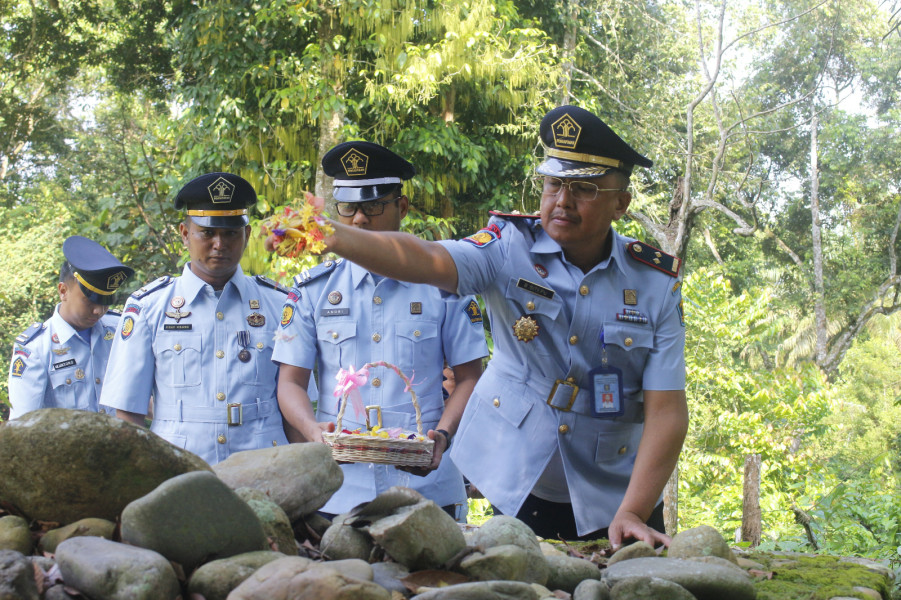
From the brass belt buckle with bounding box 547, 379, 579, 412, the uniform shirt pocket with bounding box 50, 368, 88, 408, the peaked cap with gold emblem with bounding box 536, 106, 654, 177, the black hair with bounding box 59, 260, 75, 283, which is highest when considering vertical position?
the peaked cap with gold emblem with bounding box 536, 106, 654, 177

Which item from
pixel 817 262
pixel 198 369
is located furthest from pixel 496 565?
pixel 817 262

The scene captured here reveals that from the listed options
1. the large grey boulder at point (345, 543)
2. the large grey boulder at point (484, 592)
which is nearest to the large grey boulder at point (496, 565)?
the large grey boulder at point (484, 592)

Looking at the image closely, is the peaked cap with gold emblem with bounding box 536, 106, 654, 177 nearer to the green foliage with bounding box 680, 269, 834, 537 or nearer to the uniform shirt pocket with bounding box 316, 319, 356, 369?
the uniform shirt pocket with bounding box 316, 319, 356, 369

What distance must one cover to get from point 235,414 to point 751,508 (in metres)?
4.53

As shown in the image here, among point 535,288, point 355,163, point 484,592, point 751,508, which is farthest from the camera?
point 751,508

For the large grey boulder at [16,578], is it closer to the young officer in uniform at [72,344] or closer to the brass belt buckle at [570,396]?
the brass belt buckle at [570,396]

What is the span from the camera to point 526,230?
3154 millimetres

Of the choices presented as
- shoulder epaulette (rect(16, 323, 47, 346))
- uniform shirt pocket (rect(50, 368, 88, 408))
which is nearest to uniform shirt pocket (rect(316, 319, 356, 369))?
uniform shirt pocket (rect(50, 368, 88, 408))

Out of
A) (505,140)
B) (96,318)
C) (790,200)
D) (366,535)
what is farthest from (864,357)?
(366,535)

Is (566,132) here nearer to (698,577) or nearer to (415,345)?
(415,345)

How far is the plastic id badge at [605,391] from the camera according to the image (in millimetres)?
3080

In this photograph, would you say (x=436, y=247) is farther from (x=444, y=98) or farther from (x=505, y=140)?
(x=505, y=140)

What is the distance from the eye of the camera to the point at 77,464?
204cm

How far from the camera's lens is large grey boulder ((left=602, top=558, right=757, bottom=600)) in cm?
210
